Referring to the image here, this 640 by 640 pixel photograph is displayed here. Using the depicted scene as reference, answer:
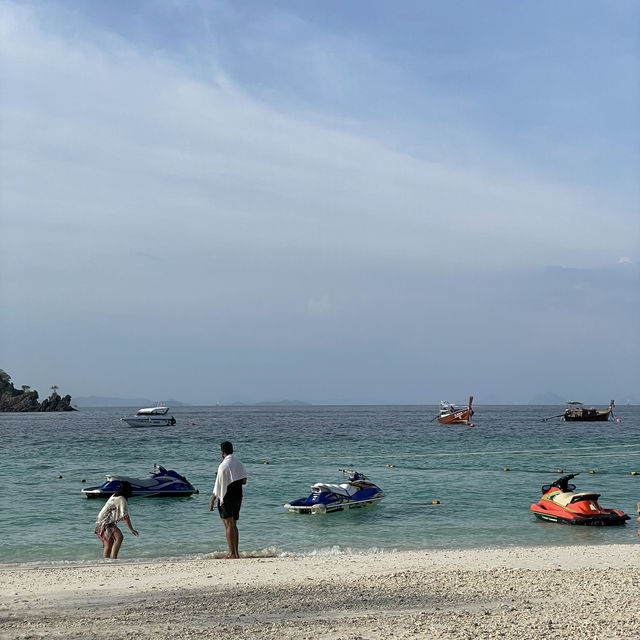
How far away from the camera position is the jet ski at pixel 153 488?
87.9 ft

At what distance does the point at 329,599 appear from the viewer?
9969mm

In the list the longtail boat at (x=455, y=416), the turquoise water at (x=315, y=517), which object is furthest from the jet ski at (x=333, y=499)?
the longtail boat at (x=455, y=416)

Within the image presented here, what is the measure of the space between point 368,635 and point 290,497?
779 inches

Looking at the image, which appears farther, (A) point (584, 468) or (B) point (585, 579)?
(A) point (584, 468)

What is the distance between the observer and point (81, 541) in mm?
18812

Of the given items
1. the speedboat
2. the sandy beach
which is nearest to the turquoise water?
the sandy beach

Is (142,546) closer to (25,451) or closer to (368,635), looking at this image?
(368,635)

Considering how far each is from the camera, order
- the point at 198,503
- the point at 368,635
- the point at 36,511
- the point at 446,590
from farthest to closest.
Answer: the point at 198,503 → the point at 36,511 → the point at 446,590 → the point at 368,635

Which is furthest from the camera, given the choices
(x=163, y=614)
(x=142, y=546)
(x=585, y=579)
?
(x=142, y=546)

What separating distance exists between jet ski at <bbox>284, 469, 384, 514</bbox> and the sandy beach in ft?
Result: 28.7

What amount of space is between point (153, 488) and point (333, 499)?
7.85 m

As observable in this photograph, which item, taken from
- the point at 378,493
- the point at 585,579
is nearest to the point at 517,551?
the point at 585,579

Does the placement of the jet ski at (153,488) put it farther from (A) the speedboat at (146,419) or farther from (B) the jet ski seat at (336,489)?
(A) the speedboat at (146,419)

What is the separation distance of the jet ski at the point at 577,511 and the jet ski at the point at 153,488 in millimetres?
13347
